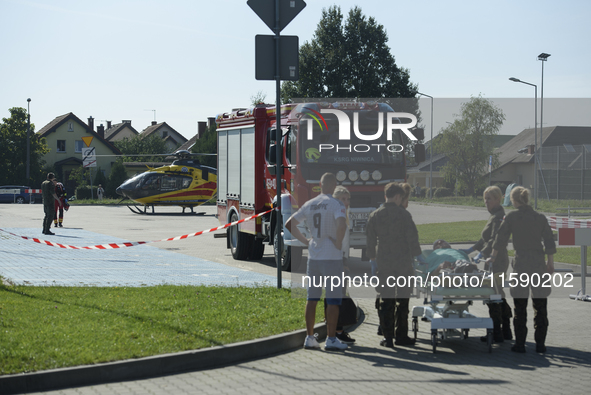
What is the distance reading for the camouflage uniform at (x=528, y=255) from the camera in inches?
271

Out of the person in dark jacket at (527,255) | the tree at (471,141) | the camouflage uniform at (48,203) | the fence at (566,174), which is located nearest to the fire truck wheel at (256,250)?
the tree at (471,141)

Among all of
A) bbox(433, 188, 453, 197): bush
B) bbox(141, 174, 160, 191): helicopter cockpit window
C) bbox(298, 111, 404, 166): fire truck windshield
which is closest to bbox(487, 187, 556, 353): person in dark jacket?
bbox(298, 111, 404, 166): fire truck windshield

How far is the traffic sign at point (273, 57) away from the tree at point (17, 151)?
174ft

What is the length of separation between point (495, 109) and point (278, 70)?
5.63m

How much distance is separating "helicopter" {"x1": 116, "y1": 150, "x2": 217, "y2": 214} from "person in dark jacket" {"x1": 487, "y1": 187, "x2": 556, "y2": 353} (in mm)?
29639

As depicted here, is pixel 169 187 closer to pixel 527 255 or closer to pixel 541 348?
pixel 527 255

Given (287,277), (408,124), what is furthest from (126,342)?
(408,124)

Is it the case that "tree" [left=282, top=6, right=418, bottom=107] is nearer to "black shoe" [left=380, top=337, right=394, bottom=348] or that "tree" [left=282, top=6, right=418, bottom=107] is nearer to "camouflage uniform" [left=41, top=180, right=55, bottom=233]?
"camouflage uniform" [left=41, top=180, right=55, bottom=233]

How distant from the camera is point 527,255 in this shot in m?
7.02

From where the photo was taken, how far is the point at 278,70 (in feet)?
31.9

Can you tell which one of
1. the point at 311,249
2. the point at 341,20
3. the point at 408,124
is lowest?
the point at 311,249

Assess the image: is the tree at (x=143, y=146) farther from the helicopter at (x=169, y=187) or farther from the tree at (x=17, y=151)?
the helicopter at (x=169, y=187)

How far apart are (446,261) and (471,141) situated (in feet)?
38.5

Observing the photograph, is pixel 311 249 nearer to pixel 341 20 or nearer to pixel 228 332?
pixel 228 332
